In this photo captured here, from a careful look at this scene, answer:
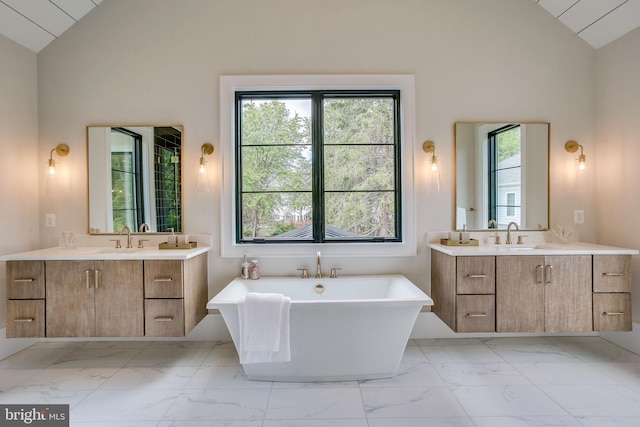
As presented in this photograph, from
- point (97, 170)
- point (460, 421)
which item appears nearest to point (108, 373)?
point (97, 170)

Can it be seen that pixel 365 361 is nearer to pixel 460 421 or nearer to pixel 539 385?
pixel 460 421

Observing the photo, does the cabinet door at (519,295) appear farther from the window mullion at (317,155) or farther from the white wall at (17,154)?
the white wall at (17,154)

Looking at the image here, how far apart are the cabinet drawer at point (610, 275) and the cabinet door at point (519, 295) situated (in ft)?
1.24

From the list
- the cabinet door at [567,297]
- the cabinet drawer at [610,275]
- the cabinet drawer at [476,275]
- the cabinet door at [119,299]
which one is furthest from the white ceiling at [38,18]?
the cabinet drawer at [610,275]

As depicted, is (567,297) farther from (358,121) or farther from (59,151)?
(59,151)

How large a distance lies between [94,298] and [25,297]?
1.49 feet

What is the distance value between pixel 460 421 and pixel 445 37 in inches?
107

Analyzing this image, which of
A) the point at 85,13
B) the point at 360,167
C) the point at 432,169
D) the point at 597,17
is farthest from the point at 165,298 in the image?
A: the point at 597,17

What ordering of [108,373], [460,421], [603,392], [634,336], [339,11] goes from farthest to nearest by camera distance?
[339,11]
[634,336]
[108,373]
[603,392]
[460,421]

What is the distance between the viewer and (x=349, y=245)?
312 cm

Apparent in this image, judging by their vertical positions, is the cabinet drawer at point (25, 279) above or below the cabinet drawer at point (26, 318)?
above

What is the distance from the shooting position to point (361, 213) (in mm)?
3188

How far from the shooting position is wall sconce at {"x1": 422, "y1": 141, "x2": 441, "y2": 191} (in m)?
3.09

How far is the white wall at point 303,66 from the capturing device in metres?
3.08
